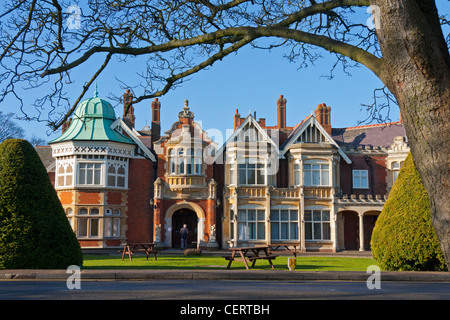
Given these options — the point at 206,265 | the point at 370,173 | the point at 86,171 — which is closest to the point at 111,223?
the point at 86,171

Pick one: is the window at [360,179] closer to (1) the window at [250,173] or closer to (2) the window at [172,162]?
(1) the window at [250,173]

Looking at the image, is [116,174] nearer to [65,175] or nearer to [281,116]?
[65,175]

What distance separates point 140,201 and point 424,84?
32.7 metres

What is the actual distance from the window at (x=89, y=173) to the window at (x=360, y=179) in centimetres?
1892

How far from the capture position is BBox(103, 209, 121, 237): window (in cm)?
3344

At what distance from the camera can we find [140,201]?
35000 millimetres

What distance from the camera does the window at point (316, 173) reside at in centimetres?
3541

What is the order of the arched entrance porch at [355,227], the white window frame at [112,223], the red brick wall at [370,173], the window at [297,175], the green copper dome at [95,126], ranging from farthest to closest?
1. the red brick wall at [370,173]
2. the arched entrance porch at [355,227]
3. the window at [297,175]
4. the green copper dome at [95,126]
5. the white window frame at [112,223]

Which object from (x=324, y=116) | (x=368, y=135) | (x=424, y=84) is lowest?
(x=424, y=84)

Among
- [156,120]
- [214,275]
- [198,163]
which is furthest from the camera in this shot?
[156,120]

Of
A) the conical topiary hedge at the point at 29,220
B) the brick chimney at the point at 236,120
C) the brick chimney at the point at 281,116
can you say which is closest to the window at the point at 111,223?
the brick chimney at the point at 236,120

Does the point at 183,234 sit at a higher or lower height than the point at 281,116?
lower

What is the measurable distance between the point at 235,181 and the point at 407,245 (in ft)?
61.8
